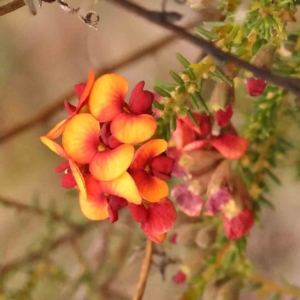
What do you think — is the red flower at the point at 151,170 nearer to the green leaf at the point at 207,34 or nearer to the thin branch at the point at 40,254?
the green leaf at the point at 207,34

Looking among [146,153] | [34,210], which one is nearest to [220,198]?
[146,153]

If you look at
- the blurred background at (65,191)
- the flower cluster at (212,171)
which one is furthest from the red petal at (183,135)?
the blurred background at (65,191)

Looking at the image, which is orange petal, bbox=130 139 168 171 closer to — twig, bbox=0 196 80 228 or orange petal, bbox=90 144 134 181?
orange petal, bbox=90 144 134 181

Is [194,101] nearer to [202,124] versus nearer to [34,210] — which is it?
Result: [202,124]

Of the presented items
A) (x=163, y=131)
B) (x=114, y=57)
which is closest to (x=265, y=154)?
(x=163, y=131)

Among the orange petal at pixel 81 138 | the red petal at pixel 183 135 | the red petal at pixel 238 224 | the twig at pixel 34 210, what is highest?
the orange petal at pixel 81 138

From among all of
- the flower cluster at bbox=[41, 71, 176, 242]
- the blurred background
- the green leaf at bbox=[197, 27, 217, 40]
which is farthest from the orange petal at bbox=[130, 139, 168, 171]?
the blurred background
